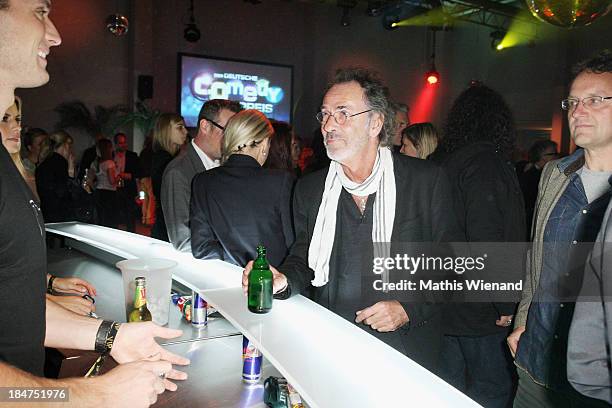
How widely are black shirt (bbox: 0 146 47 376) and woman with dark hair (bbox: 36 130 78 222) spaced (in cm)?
439

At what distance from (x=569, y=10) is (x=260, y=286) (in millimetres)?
2226

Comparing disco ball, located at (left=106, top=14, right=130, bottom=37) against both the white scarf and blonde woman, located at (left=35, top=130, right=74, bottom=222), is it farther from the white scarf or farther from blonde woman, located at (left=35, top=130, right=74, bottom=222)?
the white scarf

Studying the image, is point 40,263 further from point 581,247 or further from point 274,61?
point 274,61

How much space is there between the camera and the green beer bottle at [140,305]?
4.88ft

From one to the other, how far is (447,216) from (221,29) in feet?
32.6

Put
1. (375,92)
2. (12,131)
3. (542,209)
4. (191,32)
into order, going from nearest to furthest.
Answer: (542,209)
(375,92)
(12,131)
(191,32)

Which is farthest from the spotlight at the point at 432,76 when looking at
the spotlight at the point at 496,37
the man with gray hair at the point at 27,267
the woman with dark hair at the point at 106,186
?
the man with gray hair at the point at 27,267

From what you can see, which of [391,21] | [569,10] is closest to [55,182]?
[569,10]

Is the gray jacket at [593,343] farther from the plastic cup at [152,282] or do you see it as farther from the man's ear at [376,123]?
the plastic cup at [152,282]

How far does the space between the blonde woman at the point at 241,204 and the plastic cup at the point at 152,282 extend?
506mm

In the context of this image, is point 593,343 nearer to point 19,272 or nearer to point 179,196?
point 19,272

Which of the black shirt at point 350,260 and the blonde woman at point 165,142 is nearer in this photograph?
the black shirt at point 350,260

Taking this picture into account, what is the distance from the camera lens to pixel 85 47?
377 inches

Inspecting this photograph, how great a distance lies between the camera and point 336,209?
1874 millimetres
